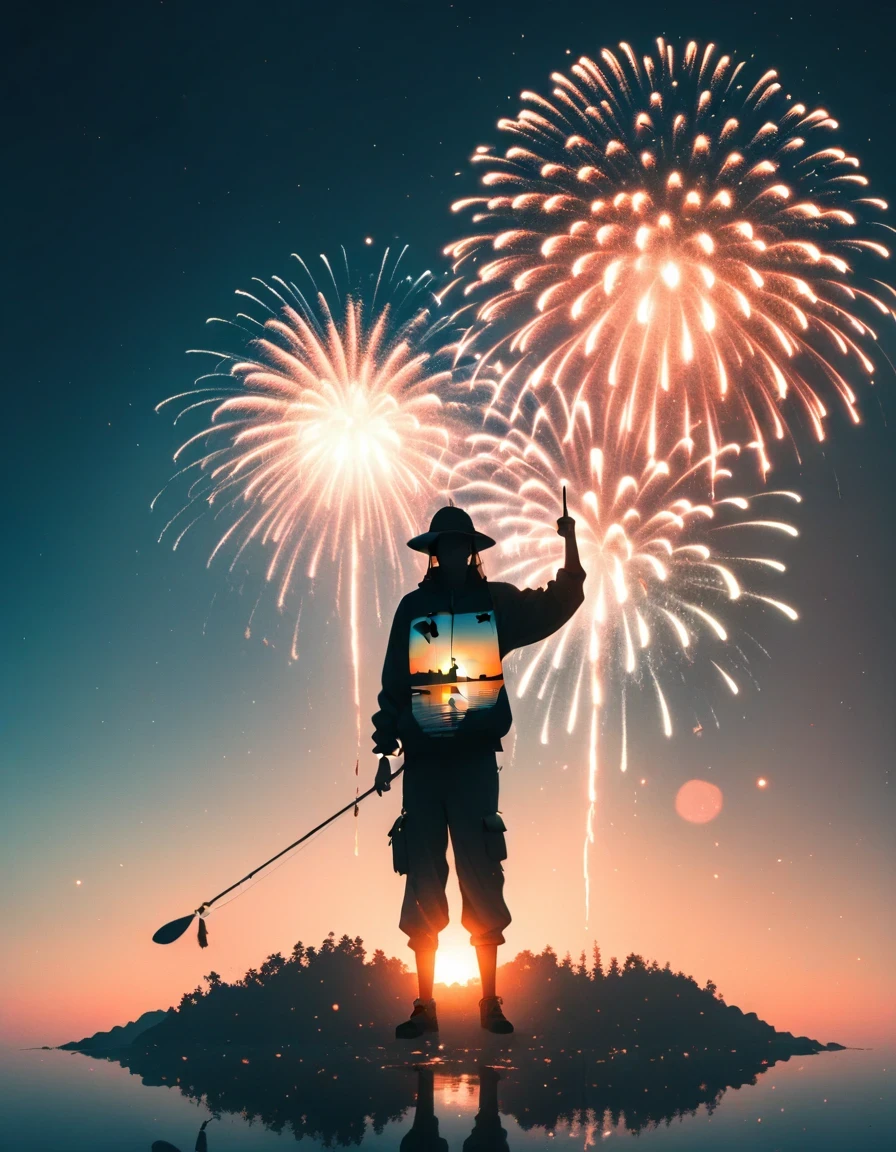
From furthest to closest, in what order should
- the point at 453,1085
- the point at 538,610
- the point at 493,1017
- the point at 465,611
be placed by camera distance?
1. the point at 538,610
2. the point at 465,611
3. the point at 493,1017
4. the point at 453,1085

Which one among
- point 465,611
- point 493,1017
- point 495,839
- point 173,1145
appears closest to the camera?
point 173,1145

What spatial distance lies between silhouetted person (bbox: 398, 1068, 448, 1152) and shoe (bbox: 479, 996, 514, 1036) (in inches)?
33.4

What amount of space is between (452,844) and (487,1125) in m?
2.62

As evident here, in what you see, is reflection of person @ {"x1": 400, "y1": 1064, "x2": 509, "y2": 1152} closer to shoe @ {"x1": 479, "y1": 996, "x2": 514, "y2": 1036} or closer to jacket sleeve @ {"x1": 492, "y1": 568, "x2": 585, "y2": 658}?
shoe @ {"x1": 479, "y1": 996, "x2": 514, "y2": 1036}

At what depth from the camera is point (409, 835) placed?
26.4 ft

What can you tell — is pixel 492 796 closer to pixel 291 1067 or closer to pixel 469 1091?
pixel 469 1091

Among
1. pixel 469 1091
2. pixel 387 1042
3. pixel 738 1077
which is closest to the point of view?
pixel 469 1091

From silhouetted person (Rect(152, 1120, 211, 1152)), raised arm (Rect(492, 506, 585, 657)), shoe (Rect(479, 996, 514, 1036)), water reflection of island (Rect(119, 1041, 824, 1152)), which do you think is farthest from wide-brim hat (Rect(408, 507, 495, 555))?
silhouetted person (Rect(152, 1120, 211, 1152))

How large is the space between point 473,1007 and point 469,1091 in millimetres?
1757

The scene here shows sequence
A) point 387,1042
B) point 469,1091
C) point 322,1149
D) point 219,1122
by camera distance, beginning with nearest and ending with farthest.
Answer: point 322,1149
point 219,1122
point 469,1091
point 387,1042

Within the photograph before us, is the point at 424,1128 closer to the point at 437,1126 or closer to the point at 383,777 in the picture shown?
the point at 437,1126

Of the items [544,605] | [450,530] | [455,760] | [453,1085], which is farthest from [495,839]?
[450,530]

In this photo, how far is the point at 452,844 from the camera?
7.98 metres

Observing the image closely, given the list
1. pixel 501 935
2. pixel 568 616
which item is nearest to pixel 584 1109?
pixel 501 935
